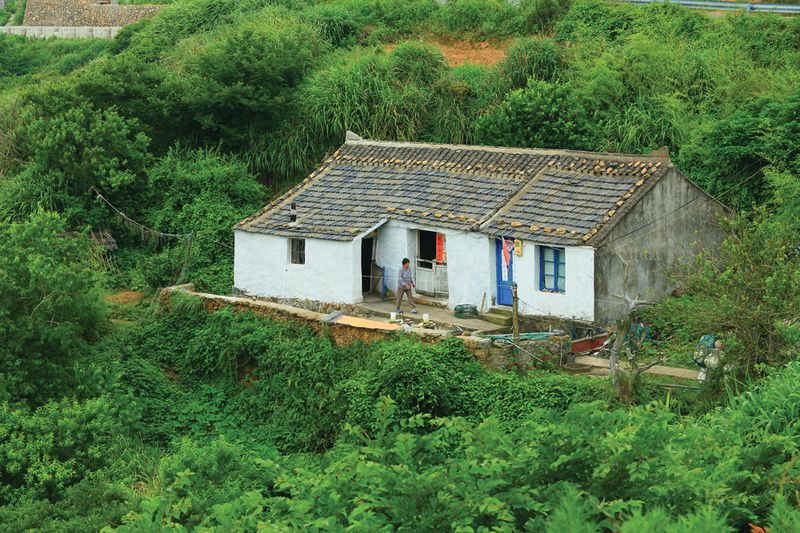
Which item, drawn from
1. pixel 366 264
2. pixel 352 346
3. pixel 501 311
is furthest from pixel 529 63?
pixel 352 346

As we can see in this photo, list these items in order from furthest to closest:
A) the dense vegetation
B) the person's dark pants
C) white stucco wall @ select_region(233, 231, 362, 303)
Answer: white stucco wall @ select_region(233, 231, 362, 303) → the person's dark pants → the dense vegetation

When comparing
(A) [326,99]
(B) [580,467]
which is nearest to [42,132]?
(A) [326,99]

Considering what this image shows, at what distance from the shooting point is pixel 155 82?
30.8 m

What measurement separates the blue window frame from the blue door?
631 mm

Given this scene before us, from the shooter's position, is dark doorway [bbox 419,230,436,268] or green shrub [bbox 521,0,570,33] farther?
green shrub [bbox 521,0,570,33]

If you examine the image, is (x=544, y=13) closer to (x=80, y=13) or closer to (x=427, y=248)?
(x=427, y=248)

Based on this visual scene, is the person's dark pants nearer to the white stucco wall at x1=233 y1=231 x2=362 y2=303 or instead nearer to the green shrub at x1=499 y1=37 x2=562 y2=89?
the white stucco wall at x1=233 y1=231 x2=362 y2=303

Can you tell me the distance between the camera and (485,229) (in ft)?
74.7

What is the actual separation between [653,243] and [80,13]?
36.4 metres

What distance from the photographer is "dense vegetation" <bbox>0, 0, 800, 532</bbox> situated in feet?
40.5

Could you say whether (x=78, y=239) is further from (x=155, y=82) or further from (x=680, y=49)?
(x=680, y=49)

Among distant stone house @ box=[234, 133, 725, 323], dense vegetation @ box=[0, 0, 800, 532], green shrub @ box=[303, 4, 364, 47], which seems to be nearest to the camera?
dense vegetation @ box=[0, 0, 800, 532]

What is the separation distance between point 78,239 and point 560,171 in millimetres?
8969

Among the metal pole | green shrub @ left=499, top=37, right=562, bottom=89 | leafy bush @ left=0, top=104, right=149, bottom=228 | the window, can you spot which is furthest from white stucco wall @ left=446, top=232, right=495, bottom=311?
green shrub @ left=499, top=37, right=562, bottom=89
